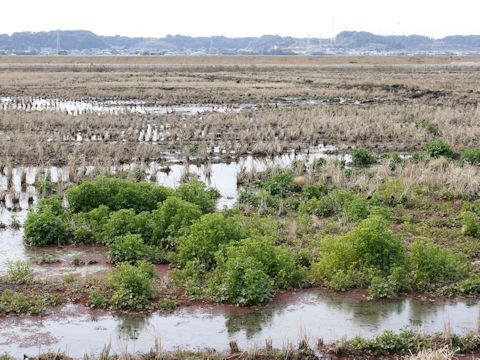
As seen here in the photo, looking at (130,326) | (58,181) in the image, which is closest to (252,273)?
(130,326)

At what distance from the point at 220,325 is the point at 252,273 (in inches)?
42.3

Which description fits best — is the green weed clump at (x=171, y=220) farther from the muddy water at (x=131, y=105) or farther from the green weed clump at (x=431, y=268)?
the muddy water at (x=131, y=105)

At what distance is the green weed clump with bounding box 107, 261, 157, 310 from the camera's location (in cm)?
960

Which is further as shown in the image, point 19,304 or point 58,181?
point 58,181

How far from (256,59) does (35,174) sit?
3572 inches

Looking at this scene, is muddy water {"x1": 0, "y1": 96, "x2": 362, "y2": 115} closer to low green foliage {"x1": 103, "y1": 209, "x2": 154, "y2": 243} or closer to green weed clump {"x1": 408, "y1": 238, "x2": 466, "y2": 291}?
low green foliage {"x1": 103, "y1": 209, "x2": 154, "y2": 243}

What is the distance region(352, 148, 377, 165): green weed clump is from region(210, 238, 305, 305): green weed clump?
1041cm

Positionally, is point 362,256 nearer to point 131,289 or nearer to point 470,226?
point 470,226

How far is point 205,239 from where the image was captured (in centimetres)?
1149

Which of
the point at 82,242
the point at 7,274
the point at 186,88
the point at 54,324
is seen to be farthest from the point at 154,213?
the point at 186,88

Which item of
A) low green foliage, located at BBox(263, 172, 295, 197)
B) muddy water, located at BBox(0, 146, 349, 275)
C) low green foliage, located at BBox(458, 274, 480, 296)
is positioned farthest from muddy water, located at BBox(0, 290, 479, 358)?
low green foliage, located at BBox(263, 172, 295, 197)

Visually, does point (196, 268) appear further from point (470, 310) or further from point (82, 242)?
point (470, 310)

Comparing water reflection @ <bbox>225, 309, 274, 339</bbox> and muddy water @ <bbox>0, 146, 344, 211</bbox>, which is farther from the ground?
muddy water @ <bbox>0, 146, 344, 211</bbox>

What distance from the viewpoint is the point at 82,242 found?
1300 cm
